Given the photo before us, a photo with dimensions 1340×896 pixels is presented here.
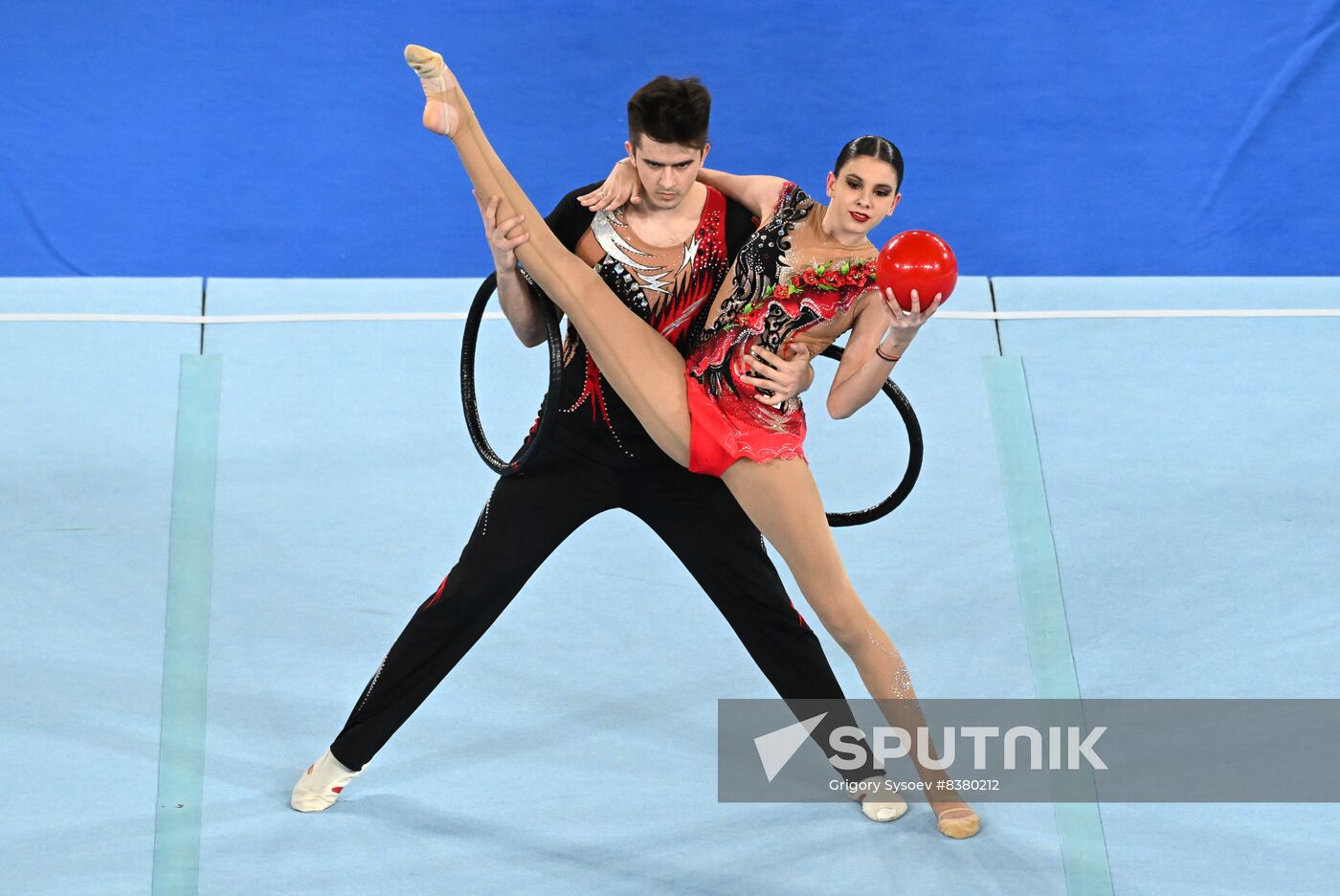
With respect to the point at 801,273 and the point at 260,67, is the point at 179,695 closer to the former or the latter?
the point at 801,273

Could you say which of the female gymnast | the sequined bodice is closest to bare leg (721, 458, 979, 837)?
the female gymnast

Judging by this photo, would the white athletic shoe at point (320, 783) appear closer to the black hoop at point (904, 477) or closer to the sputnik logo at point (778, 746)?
the sputnik logo at point (778, 746)

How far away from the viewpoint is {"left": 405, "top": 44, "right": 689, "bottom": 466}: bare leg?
282 cm

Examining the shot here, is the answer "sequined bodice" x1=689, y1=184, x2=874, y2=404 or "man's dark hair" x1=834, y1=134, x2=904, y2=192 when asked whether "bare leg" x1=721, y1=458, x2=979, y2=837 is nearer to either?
"sequined bodice" x1=689, y1=184, x2=874, y2=404

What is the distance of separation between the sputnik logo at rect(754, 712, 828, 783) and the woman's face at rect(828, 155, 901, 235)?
1.18 m

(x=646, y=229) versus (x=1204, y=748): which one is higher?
(x=646, y=229)

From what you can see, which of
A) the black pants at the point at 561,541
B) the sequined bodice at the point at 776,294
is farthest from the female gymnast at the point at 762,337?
the black pants at the point at 561,541

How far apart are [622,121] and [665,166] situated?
113 inches

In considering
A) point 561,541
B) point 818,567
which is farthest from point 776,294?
point 561,541

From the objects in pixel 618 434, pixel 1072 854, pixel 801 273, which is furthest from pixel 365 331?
pixel 1072 854

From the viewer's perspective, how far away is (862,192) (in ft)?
9.10

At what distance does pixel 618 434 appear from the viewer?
3.07 metres

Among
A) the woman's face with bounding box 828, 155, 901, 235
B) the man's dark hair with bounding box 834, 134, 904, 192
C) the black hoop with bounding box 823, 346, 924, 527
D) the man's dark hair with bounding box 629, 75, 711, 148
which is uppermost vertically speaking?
the man's dark hair with bounding box 629, 75, 711, 148

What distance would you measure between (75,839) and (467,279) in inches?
87.4
